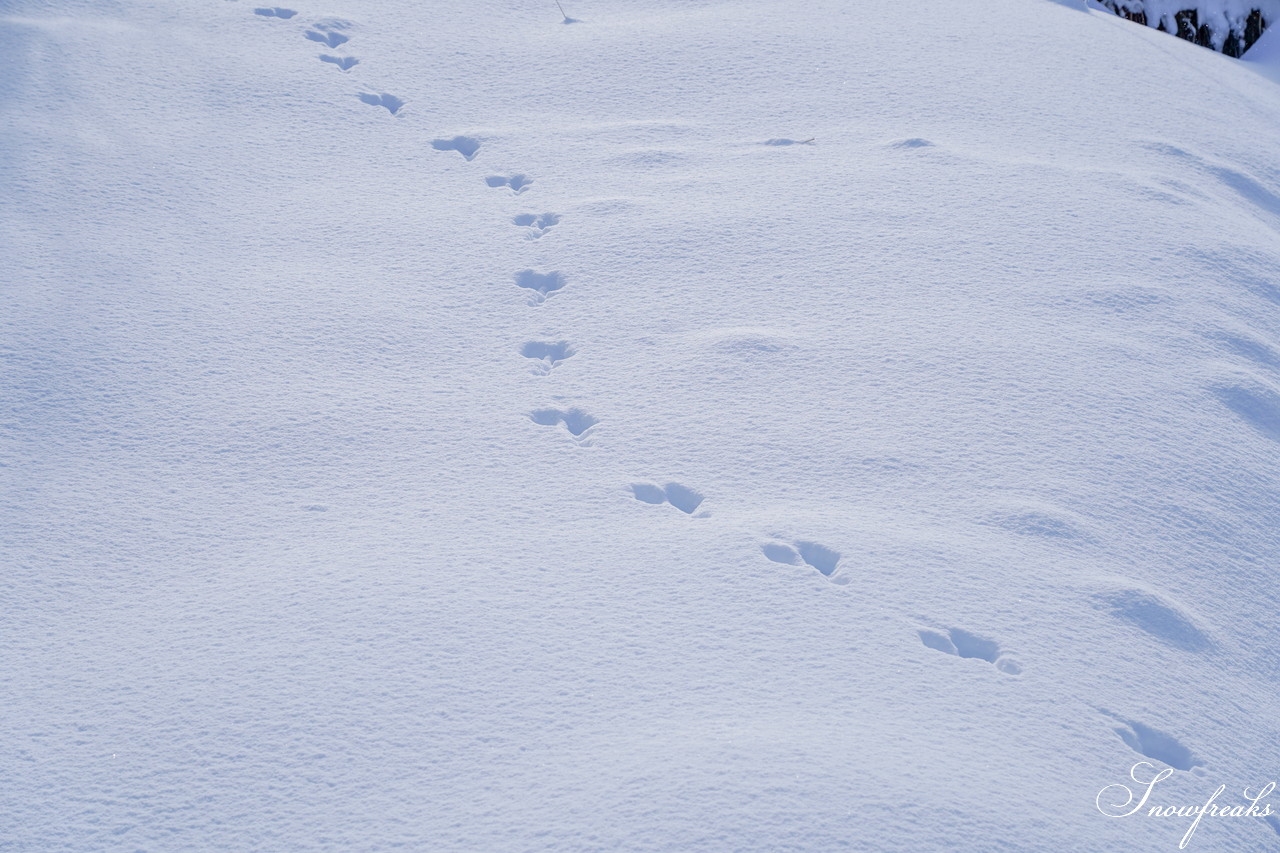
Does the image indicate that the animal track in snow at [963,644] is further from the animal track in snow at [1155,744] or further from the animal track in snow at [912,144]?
the animal track in snow at [912,144]

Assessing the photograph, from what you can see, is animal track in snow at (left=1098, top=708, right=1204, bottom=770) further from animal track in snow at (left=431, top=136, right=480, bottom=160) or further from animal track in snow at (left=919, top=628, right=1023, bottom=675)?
animal track in snow at (left=431, top=136, right=480, bottom=160)

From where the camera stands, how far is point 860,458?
260 centimetres

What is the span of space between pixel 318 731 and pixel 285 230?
2.27 meters

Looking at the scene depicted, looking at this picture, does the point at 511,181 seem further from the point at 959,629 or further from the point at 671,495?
the point at 959,629

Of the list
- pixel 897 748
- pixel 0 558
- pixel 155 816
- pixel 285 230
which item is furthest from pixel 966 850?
pixel 285 230

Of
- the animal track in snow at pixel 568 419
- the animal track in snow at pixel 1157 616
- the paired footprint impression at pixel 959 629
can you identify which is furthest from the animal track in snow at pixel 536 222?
the animal track in snow at pixel 1157 616

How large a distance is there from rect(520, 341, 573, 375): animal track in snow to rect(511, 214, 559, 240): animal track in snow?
0.69m

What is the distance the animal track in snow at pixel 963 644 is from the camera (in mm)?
2076

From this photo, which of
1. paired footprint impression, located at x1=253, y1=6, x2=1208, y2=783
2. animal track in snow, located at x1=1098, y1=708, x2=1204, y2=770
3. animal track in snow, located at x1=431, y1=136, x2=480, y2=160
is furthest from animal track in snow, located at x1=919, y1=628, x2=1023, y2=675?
animal track in snow, located at x1=431, y1=136, x2=480, y2=160

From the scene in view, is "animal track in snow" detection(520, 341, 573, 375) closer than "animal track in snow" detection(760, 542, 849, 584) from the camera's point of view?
No

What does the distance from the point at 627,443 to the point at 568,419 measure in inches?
8.6

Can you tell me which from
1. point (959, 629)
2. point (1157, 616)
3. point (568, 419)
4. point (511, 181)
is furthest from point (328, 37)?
point (1157, 616)

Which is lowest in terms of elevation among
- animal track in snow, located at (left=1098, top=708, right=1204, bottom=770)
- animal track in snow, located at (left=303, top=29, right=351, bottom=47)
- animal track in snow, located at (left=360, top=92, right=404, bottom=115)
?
animal track in snow, located at (left=1098, top=708, right=1204, bottom=770)

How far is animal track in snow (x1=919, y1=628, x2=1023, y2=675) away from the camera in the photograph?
208 centimetres
